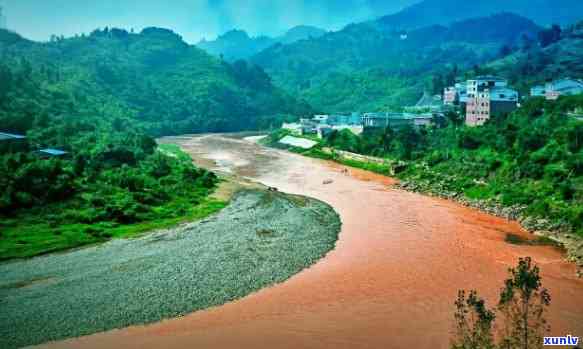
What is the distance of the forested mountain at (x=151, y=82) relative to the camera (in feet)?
257

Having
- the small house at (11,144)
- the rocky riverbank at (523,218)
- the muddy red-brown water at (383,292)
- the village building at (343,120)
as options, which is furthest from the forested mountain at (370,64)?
the small house at (11,144)

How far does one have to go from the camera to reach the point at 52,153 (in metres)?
37.1

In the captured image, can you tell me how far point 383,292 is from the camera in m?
18.7

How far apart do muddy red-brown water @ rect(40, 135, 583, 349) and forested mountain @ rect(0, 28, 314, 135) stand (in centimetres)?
4886

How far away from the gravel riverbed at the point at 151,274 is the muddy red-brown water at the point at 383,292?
68 centimetres

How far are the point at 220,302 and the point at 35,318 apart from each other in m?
5.48

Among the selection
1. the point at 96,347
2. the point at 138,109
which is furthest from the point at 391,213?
the point at 138,109

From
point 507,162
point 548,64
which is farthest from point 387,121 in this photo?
point 548,64

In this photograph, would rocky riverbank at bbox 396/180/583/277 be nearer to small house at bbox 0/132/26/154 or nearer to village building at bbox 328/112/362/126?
small house at bbox 0/132/26/154

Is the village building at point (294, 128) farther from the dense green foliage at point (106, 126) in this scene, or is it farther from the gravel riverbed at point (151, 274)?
the gravel riverbed at point (151, 274)

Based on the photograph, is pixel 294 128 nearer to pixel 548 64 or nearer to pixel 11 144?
pixel 548 64


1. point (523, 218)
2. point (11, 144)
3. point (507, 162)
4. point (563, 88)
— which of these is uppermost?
point (563, 88)

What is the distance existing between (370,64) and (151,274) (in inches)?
5597

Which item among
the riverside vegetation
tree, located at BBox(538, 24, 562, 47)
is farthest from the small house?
tree, located at BBox(538, 24, 562, 47)
